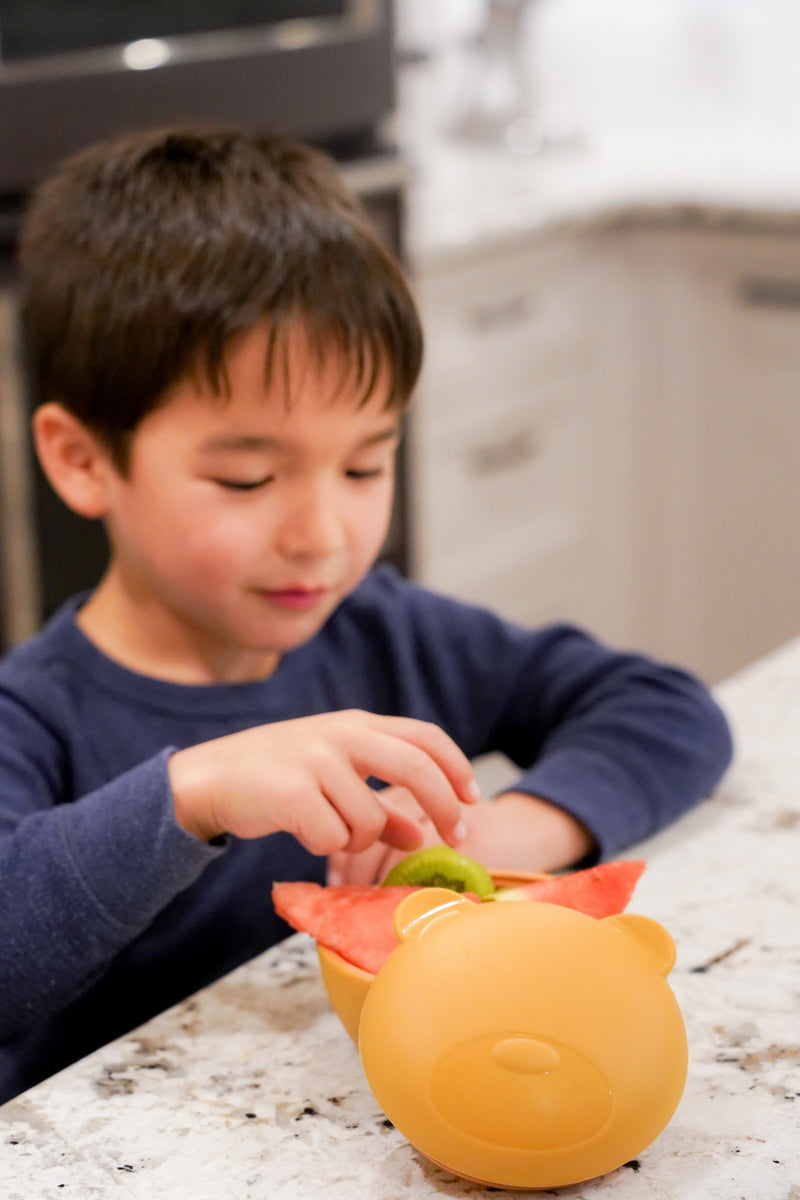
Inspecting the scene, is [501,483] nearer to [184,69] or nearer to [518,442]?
[518,442]

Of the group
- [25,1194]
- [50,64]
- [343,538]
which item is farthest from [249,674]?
[50,64]

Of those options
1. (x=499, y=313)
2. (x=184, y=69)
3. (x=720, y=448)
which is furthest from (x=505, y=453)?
(x=184, y=69)

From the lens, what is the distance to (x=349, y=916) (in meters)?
0.52

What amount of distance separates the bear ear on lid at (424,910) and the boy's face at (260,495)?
1.09ft

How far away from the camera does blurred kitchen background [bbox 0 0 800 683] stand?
1.53 meters

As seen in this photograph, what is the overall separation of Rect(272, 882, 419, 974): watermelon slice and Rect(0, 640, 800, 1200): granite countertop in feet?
0.14

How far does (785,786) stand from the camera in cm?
74

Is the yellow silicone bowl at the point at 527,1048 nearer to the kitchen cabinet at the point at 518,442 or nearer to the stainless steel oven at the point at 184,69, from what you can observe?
the stainless steel oven at the point at 184,69

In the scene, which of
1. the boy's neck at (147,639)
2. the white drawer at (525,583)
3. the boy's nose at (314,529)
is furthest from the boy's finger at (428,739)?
the white drawer at (525,583)

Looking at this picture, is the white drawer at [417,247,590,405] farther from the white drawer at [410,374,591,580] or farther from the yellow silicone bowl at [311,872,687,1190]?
the yellow silicone bowl at [311,872,687,1190]

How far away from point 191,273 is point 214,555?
16 centimetres

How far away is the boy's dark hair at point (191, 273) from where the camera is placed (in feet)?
2.59

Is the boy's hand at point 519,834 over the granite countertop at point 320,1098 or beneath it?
beneath

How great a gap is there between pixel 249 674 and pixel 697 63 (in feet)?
7.50
